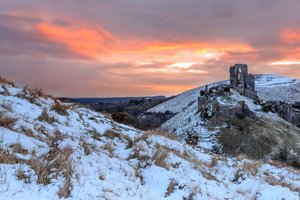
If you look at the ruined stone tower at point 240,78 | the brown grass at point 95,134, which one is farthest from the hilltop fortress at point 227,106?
the brown grass at point 95,134

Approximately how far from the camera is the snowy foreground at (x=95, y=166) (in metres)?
7.26

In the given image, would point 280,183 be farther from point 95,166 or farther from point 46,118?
point 46,118

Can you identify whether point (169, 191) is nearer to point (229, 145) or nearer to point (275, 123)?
point (229, 145)

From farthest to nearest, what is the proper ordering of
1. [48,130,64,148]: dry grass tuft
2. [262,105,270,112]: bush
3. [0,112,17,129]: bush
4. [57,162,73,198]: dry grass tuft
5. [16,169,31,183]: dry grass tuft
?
[262,105,270,112]: bush → [48,130,64,148]: dry grass tuft → [0,112,17,129]: bush → [16,169,31,183]: dry grass tuft → [57,162,73,198]: dry grass tuft

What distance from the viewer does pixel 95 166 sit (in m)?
9.14

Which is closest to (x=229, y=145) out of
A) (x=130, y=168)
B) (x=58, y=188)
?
(x=130, y=168)

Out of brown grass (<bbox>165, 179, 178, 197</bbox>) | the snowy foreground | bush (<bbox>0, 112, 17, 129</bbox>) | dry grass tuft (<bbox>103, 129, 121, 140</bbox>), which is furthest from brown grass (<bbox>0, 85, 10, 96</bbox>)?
brown grass (<bbox>165, 179, 178, 197</bbox>)

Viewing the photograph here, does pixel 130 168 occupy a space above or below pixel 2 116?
below

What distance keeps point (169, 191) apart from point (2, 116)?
4.40 metres

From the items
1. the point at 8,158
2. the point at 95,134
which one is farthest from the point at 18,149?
the point at 95,134

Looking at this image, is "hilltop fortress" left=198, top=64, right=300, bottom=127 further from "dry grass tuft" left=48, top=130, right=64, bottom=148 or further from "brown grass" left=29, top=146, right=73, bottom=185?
"brown grass" left=29, top=146, right=73, bottom=185

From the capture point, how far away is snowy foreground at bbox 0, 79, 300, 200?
286 inches

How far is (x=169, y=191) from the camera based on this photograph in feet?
29.8

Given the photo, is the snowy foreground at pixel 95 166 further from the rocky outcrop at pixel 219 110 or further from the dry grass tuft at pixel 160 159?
the rocky outcrop at pixel 219 110
